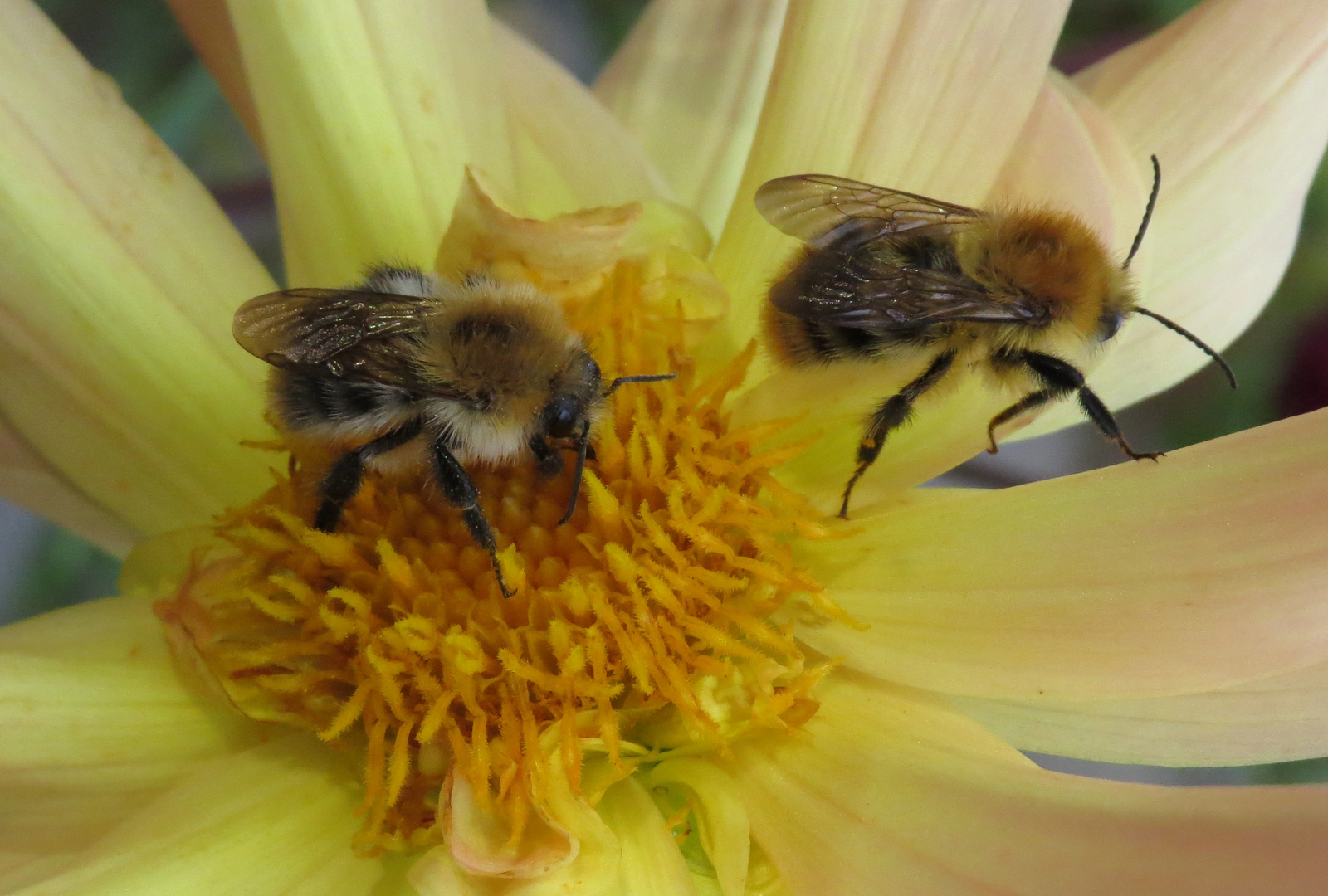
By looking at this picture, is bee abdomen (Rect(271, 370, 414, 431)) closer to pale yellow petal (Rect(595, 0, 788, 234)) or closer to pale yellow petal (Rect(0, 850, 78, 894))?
pale yellow petal (Rect(0, 850, 78, 894))

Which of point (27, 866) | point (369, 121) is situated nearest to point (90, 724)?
point (27, 866)

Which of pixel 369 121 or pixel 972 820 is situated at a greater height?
pixel 369 121

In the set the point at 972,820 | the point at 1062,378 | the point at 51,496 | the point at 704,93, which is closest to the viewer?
the point at 972,820

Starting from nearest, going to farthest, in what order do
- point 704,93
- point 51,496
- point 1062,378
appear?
point 1062,378
point 51,496
point 704,93

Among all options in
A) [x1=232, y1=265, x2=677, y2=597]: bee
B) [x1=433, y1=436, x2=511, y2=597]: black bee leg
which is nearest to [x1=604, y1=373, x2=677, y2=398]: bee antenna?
[x1=232, y1=265, x2=677, y2=597]: bee

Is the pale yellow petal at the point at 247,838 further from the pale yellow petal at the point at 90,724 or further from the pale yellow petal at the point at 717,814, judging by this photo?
the pale yellow petal at the point at 717,814

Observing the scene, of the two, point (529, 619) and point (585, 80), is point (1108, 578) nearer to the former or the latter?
point (529, 619)

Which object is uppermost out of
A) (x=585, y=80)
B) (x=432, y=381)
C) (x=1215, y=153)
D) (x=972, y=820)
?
(x=432, y=381)
